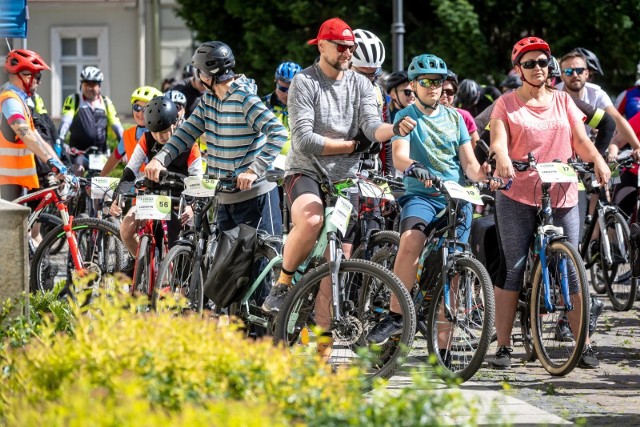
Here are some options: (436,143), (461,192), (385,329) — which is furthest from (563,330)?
(385,329)

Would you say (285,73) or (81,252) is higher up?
(285,73)

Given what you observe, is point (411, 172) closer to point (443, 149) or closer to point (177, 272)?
point (443, 149)

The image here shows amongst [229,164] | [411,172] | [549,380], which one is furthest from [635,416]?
[229,164]

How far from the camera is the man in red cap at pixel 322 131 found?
7.71m

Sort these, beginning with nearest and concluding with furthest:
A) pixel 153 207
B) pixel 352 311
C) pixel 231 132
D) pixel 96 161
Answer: pixel 352 311 → pixel 231 132 → pixel 153 207 → pixel 96 161

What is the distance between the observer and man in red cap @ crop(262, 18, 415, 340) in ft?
25.3

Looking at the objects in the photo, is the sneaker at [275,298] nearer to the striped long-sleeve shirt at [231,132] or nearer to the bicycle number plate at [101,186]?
the striped long-sleeve shirt at [231,132]

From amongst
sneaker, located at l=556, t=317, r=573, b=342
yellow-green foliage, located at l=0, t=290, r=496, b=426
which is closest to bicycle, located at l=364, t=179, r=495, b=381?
sneaker, located at l=556, t=317, r=573, b=342

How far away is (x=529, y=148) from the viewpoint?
336 inches

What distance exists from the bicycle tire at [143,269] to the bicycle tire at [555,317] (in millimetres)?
2386

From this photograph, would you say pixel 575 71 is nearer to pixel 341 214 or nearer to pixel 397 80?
pixel 397 80

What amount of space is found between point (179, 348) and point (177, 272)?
13.9 feet

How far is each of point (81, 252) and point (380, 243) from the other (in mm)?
2471

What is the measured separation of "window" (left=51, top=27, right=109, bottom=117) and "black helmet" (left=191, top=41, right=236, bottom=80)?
1097 inches
